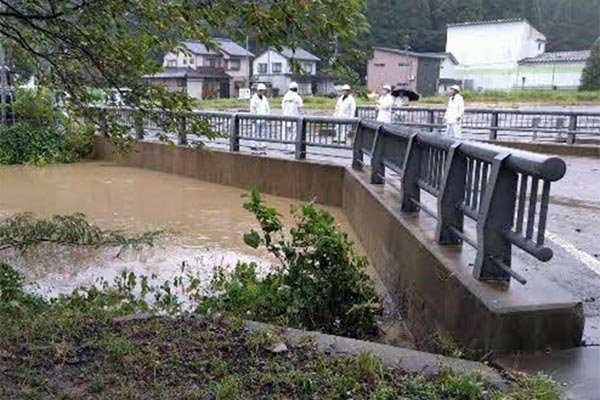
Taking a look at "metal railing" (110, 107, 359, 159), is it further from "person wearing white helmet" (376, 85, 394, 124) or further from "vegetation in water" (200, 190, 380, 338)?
"person wearing white helmet" (376, 85, 394, 124)

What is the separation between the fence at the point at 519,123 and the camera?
15.1 meters

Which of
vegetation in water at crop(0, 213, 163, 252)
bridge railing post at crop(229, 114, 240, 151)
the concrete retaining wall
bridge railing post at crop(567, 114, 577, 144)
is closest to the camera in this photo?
the concrete retaining wall

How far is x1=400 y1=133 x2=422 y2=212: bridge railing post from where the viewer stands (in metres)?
5.92

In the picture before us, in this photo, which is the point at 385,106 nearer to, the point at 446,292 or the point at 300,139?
the point at 300,139

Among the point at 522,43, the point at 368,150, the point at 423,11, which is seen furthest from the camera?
the point at 423,11

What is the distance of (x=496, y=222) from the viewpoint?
3707 mm

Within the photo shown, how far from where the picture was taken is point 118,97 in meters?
4.95

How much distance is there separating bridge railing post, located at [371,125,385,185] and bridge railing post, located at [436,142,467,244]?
3533mm

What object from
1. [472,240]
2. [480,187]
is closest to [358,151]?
[472,240]

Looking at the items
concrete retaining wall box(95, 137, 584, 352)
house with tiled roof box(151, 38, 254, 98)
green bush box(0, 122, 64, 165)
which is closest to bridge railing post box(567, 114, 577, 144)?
concrete retaining wall box(95, 137, 584, 352)

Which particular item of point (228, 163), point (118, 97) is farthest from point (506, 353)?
point (228, 163)

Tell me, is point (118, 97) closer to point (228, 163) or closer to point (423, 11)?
point (228, 163)

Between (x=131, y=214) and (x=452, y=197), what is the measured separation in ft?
24.9

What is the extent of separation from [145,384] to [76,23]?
8.21 feet
